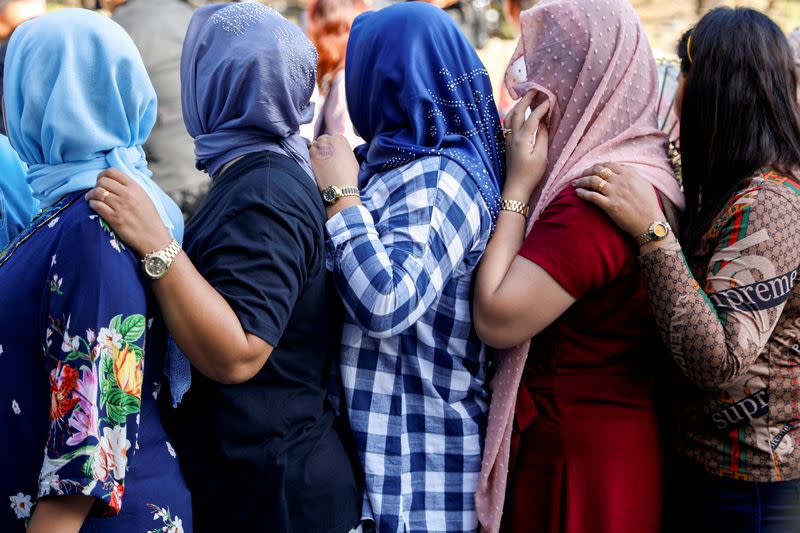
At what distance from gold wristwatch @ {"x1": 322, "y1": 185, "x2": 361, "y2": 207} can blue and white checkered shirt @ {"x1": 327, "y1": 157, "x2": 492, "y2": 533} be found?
0.06 meters

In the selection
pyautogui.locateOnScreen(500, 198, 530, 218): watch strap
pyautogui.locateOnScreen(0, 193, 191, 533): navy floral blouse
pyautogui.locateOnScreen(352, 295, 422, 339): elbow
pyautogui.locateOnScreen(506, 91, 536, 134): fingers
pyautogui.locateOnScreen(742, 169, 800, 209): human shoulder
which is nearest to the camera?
pyautogui.locateOnScreen(0, 193, 191, 533): navy floral blouse

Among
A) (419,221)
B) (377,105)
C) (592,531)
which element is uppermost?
(377,105)

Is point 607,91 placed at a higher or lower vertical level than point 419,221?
higher

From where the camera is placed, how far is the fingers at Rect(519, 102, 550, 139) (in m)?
1.93

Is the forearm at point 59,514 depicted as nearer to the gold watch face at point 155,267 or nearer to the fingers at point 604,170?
the gold watch face at point 155,267

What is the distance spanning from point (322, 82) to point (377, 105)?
2139mm

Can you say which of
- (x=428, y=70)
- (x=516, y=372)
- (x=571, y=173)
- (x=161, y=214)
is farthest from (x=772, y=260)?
(x=161, y=214)

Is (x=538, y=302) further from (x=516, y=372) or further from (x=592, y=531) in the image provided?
(x=592, y=531)

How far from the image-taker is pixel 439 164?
1782 millimetres

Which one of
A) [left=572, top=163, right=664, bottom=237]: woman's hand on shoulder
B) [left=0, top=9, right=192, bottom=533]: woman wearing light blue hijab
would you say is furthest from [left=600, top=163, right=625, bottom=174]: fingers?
[left=0, top=9, right=192, bottom=533]: woman wearing light blue hijab

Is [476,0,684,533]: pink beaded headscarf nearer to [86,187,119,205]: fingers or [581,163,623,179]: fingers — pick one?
[581,163,623,179]: fingers

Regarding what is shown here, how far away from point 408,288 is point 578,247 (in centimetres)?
39

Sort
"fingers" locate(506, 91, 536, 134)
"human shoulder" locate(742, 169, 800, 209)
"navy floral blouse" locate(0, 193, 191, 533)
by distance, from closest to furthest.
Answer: "navy floral blouse" locate(0, 193, 191, 533) → "human shoulder" locate(742, 169, 800, 209) → "fingers" locate(506, 91, 536, 134)

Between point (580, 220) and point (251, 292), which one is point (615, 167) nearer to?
point (580, 220)
